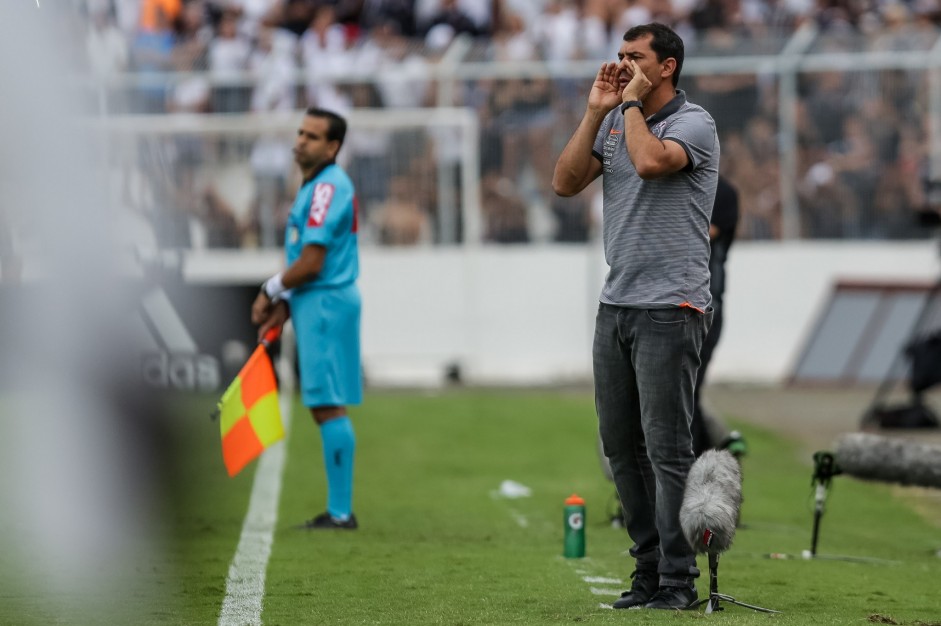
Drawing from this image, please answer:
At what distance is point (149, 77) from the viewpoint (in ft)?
63.7

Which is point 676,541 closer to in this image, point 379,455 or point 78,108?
point 78,108

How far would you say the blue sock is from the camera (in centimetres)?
879

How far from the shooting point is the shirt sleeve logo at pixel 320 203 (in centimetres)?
864

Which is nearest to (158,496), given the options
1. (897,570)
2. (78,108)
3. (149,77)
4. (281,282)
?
(78,108)

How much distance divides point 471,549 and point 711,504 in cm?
238

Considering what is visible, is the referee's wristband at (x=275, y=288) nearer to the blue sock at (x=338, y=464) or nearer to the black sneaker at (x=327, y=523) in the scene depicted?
the blue sock at (x=338, y=464)

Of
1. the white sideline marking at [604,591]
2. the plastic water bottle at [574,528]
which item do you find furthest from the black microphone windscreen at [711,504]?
the plastic water bottle at [574,528]

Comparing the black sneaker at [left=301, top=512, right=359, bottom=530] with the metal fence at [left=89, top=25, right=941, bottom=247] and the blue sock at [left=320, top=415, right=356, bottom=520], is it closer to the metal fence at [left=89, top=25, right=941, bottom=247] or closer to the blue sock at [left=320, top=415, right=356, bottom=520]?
the blue sock at [left=320, top=415, right=356, bottom=520]

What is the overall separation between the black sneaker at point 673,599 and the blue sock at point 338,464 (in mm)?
2996

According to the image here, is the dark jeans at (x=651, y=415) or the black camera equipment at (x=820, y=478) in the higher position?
the dark jeans at (x=651, y=415)

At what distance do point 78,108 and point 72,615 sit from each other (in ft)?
6.03

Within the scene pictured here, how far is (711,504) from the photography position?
19.3 ft

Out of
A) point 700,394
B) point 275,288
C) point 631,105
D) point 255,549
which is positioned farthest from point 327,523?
point 631,105

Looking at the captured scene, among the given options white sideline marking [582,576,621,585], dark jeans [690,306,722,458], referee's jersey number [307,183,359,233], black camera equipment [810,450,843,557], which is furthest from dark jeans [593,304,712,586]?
referee's jersey number [307,183,359,233]
